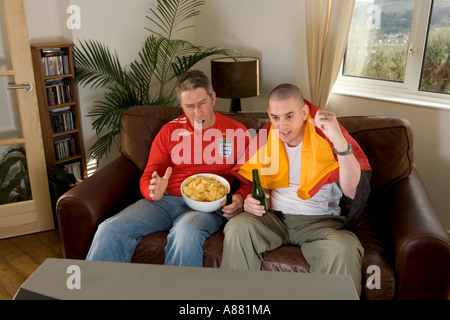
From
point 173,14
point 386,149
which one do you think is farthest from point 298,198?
point 173,14

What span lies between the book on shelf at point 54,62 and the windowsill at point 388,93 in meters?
1.96

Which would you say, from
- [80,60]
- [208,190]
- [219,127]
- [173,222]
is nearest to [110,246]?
[173,222]

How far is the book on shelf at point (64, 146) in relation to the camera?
318 centimetres

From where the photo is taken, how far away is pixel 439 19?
2.73m

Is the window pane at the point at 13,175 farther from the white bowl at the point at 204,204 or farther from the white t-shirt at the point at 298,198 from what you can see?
the white t-shirt at the point at 298,198

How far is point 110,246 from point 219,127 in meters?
0.82

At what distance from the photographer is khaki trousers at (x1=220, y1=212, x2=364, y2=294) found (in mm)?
1728

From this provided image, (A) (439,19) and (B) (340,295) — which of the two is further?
(A) (439,19)

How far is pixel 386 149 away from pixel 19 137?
2.26 meters

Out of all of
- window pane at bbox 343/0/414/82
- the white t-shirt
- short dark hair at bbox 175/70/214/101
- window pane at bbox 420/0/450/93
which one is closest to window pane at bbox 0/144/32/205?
short dark hair at bbox 175/70/214/101

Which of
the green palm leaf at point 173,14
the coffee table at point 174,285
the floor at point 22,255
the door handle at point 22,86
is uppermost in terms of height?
the green palm leaf at point 173,14

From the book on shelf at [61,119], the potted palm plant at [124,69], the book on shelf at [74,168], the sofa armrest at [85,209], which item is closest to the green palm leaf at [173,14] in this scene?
the potted palm plant at [124,69]

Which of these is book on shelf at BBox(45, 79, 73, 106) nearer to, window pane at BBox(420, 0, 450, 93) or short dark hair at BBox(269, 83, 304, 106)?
short dark hair at BBox(269, 83, 304, 106)
